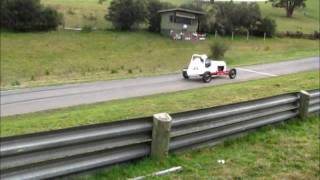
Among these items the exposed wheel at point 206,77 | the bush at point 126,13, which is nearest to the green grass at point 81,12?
the bush at point 126,13

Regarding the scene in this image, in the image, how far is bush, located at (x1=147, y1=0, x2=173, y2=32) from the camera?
53000 mm

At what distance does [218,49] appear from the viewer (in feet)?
131

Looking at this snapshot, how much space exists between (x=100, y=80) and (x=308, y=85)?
16285mm

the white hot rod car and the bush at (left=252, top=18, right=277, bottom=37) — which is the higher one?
the bush at (left=252, top=18, right=277, bottom=37)

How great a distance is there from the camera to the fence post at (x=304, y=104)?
31.6 feet

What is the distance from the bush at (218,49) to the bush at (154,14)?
13.1 m

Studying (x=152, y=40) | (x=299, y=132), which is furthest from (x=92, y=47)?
(x=299, y=132)

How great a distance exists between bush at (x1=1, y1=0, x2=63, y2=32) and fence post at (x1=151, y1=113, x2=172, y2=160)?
4916cm

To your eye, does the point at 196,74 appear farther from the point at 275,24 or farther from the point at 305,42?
the point at 305,42

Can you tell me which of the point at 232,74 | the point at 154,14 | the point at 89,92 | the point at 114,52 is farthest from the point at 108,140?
the point at 154,14

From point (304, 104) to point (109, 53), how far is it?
1545 inches

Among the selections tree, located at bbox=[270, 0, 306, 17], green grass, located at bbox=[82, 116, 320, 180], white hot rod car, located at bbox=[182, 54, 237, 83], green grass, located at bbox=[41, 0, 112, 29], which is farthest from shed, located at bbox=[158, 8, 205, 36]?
green grass, located at bbox=[82, 116, 320, 180]

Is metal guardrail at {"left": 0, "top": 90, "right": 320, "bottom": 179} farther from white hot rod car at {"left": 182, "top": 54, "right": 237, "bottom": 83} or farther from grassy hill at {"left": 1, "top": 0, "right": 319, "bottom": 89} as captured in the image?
grassy hill at {"left": 1, "top": 0, "right": 319, "bottom": 89}

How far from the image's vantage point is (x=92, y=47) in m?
49.7
